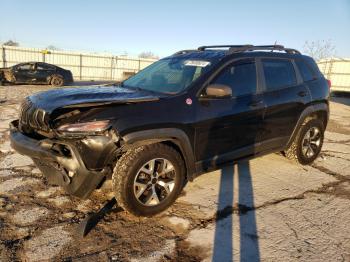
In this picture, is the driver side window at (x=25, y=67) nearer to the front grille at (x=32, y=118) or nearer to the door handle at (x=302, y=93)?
the front grille at (x=32, y=118)

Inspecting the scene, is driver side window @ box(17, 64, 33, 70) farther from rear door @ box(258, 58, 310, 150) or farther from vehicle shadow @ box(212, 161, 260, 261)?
rear door @ box(258, 58, 310, 150)

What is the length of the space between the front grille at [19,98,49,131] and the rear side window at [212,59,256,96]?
1980 millimetres

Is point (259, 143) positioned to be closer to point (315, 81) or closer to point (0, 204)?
point (315, 81)

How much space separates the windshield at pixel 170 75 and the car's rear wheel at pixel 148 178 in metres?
0.83

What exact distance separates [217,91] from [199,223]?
1.47m

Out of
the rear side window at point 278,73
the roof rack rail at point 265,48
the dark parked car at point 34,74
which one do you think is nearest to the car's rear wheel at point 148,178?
the roof rack rail at point 265,48

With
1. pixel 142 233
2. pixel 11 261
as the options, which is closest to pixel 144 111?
pixel 142 233

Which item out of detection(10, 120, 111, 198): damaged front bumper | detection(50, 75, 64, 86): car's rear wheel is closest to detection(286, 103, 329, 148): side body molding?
detection(10, 120, 111, 198): damaged front bumper

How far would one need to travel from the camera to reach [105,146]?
3111 millimetres

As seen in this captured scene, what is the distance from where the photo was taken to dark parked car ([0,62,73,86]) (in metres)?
18.3

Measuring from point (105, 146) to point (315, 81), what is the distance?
394 cm

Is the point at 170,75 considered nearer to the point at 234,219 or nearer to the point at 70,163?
the point at 70,163

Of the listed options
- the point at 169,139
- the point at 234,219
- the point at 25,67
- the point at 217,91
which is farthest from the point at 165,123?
the point at 25,67

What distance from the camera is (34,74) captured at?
19094mm
